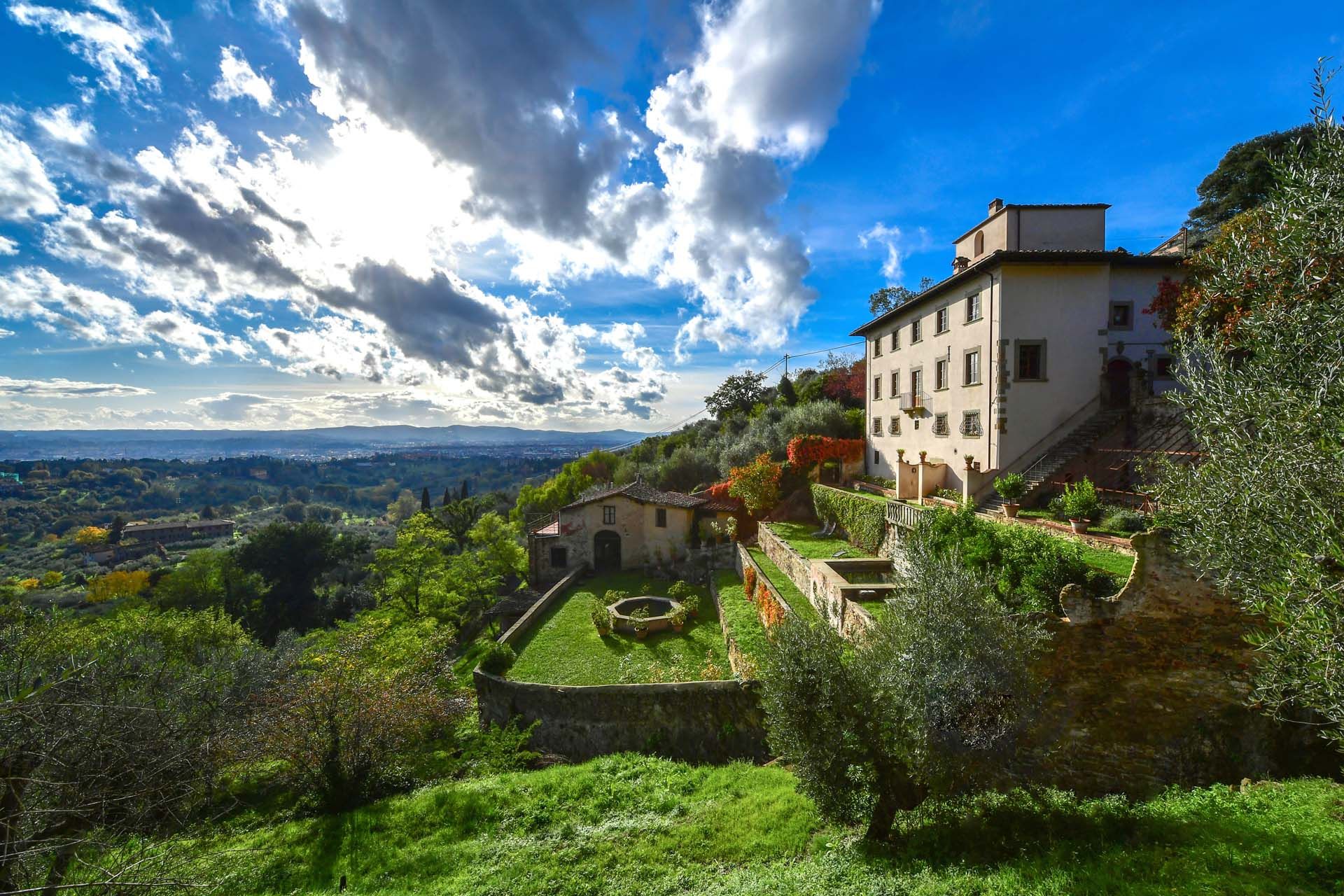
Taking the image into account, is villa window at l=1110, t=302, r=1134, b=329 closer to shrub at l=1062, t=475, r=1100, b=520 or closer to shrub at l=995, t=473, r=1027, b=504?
shrub at l=995, t=473, r=1027, b=504

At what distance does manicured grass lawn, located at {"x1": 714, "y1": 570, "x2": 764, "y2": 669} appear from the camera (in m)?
16.3

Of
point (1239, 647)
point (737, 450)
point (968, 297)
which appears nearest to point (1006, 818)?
point (1239, 647)

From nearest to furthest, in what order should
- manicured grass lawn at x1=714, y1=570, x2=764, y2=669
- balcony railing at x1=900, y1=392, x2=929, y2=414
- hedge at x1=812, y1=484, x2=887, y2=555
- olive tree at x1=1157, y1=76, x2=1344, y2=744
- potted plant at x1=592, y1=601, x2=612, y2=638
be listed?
olive tree at x1=1157, y1=76, x2=1344, y2=744 → manicured grass lawn at x1=714, y1=570, x2=764, y2=669 → hedge at x1=812, y1=484, x2=887, y2=555 → potted plant at x1=592, y1=601, x2=612, y2=638 → balcony railing at x1=900, y1=392, x2=929, y2=414

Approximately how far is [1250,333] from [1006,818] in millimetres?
8501

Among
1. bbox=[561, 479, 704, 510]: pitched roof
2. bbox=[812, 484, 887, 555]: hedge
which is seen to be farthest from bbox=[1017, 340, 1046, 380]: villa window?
bbox=[561, 479, 704, 510]: pitched roof

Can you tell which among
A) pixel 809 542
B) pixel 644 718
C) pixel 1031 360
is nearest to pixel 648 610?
pixel 809 542

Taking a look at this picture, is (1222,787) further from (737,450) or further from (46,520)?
(46,520)

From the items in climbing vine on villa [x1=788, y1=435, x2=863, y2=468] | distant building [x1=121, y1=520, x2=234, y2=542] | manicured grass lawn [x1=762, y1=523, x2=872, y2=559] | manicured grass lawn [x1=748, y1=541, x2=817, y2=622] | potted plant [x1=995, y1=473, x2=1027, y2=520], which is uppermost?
climbing vine on villa [x1=788, y1=435, x2=863, y2=468]

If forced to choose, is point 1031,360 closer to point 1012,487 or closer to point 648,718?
point 1012,487

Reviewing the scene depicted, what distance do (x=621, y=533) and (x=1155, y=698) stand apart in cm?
2649

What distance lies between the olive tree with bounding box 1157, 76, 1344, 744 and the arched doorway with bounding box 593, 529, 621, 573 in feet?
92.5

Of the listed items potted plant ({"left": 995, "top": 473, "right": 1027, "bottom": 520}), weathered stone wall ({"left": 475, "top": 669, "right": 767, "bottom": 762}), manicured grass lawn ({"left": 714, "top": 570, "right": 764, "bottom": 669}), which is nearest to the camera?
weathered stone wall ({"left": 475, "top": 669, "right": 767, "bottom": 762})

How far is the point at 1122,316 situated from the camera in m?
19.7

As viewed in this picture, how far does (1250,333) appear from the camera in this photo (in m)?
7.47
